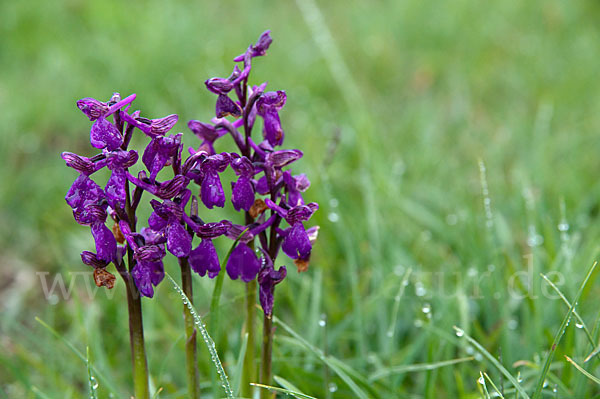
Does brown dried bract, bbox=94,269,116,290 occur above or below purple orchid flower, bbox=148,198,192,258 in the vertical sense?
below

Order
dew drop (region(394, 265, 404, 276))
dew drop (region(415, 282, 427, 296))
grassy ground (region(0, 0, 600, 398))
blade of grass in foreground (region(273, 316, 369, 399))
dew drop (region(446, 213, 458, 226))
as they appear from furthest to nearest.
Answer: dew drop (region(446, 213, 458, 226)) < dew drop (region(394, 265, 404, 276)) < dew drop (region(415, 282, 427, 296)) < grassy ground (region(0, 0, 600, 398)) < blade of grass in foreground (region(273, 316, 369, 399))

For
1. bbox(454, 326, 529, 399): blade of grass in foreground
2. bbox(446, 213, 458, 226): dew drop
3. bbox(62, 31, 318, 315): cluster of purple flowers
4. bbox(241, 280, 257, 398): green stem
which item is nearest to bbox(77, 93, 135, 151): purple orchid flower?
bbox(62, 31, 318, 315): cluster of purple flowers

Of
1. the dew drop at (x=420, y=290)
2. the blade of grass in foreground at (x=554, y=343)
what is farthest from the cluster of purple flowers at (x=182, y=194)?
the dew drop at (x=420, y=290)

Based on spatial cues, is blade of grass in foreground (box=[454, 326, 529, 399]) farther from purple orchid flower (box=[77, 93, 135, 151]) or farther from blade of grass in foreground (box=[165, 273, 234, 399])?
purple orchid flower (box=[77, 93, 135, 151])

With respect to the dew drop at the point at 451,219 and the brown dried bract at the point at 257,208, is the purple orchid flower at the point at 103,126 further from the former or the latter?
the dew drop at the point at 451,219

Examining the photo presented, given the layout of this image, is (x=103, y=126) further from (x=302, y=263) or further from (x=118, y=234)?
(x=302, y=263)

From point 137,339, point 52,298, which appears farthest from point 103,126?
→ point 52,298
